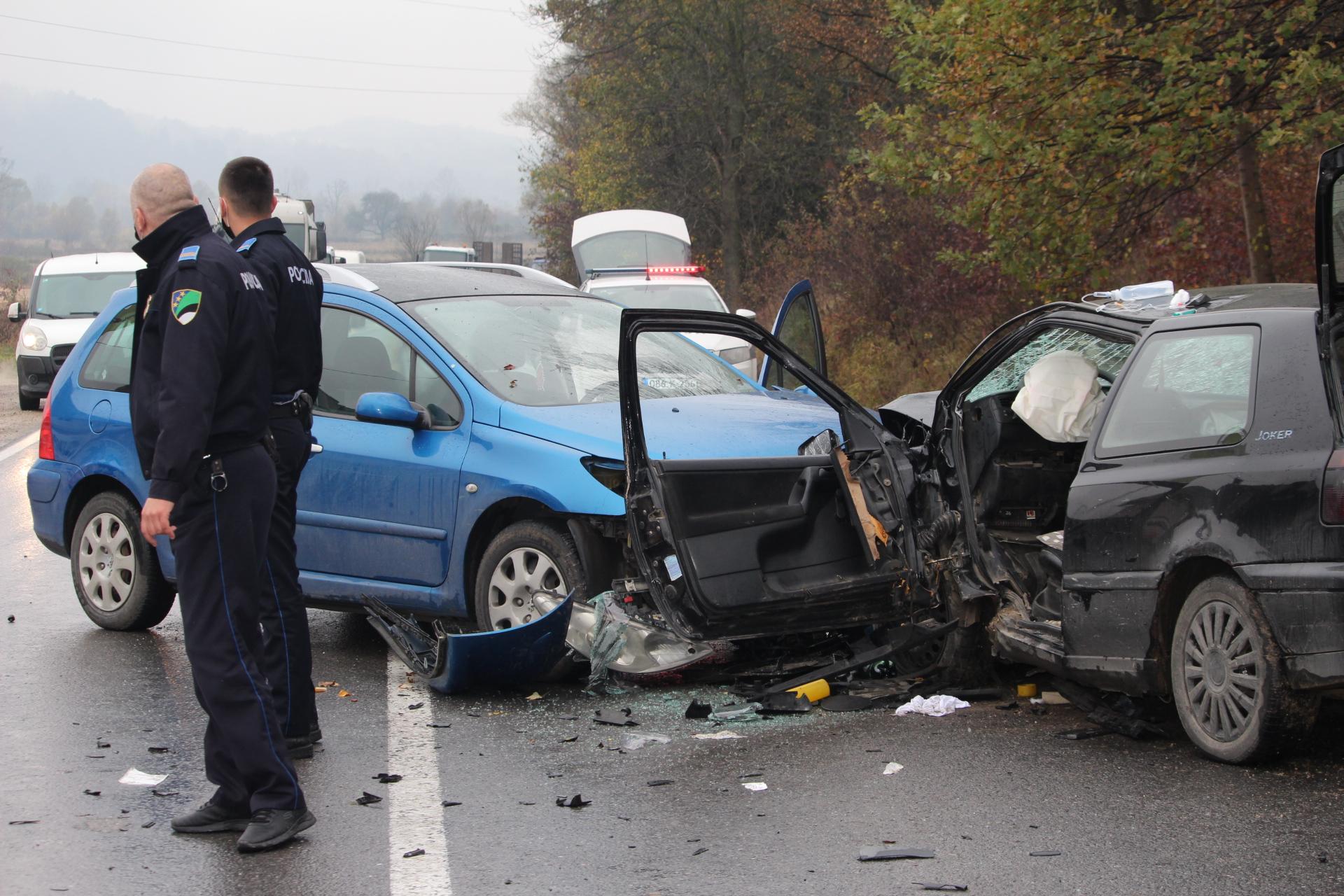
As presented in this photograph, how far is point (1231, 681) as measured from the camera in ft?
15.6

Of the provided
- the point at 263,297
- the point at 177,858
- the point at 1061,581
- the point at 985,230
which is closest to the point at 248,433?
the point at 263,297

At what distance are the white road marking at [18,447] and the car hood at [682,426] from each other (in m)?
10.4

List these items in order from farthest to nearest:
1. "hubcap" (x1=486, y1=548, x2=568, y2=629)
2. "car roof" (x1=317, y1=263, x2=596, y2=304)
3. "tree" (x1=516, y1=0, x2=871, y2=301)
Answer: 1. "tree" (x1=516, y1=0, x2=871, y2=301)
2. "car roof" (x1=317, y1=263, x2=596, y2=304)
3. "hubcap" (x1=486, y1=548, x2=568, y2=629)

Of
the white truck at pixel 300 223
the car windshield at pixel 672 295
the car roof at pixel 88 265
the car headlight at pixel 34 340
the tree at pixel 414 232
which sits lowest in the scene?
the car headlight at pixel 34 340

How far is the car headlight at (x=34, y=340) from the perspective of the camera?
2025 cm

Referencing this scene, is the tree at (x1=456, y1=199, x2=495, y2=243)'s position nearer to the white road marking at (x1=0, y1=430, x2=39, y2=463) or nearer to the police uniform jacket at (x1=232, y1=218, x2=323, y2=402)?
the white road marking at (x1=0, y1=430, x2=39, y2=463)

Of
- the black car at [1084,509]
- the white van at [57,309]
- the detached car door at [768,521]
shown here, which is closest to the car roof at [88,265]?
the white van at [57,309]

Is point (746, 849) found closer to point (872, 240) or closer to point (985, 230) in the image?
point (985, 230)

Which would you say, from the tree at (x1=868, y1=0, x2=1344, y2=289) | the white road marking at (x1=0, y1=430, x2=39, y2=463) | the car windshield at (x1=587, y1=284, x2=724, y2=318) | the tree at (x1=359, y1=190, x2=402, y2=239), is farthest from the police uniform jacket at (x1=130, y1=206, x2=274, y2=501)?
the tree at (x1=359, y1=190, x2=402, y2=239)

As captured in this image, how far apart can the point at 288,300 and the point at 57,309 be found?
17.8 metres

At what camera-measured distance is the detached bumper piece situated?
231 inches

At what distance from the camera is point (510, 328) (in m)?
7.41

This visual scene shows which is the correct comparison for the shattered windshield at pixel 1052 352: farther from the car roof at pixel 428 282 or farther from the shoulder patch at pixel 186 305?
the shoulder patch at pixel 186 305

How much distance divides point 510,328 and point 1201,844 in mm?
4387
